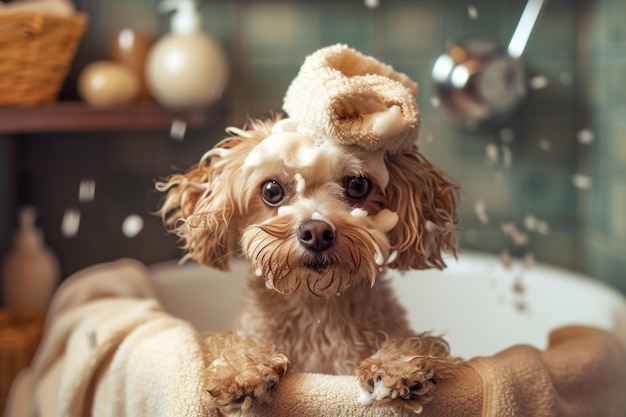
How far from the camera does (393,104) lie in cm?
82

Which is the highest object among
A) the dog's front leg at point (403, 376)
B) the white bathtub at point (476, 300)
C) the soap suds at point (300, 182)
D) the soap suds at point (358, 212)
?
the soap suds at point (300, 182)

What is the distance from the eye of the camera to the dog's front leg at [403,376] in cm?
77

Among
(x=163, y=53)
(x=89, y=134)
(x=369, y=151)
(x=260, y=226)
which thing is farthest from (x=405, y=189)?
(x=89, y=134)

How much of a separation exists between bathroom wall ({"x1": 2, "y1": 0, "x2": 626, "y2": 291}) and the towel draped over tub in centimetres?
62

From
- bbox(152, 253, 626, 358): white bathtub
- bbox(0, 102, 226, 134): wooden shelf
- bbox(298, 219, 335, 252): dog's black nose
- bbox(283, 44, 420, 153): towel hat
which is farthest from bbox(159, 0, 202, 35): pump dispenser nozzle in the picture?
bbox(298, 219, 335, 252): dog's black nose

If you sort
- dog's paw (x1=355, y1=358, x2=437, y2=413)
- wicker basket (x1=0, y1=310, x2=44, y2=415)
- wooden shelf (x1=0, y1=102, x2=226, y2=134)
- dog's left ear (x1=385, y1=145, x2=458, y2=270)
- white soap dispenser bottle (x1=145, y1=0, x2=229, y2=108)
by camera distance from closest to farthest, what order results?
dog's paw (x1=355, y1=358, x2=437, y2=413)
dog's left ear (x1=385, y1=145, x2=458, y2=270)
wicker basket (x1=0, y1=310, x2=44, y2=415)
wooden shelf (x1=0, y1=102, x2=226, y2=134)
white soap dispenser bottle (x1=145, y1=0, x2=229, y2=108)

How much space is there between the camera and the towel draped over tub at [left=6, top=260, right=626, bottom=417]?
0.81 m

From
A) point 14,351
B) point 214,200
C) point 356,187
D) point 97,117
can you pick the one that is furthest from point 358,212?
point 97,117

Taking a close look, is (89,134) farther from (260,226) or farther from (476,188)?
(260,226)

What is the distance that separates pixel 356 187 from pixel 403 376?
218 mm

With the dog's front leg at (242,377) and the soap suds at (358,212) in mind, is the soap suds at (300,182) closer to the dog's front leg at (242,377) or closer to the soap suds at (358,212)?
the soap suds at (358,212)

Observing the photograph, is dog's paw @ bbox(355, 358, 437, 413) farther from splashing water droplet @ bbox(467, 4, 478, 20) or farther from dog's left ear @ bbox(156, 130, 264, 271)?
splashing water droplet @ bbox(467, 4, 478, 20)

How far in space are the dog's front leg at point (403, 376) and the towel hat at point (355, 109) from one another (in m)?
0.23

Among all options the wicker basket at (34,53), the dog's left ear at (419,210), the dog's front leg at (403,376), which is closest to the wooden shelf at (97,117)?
the wicker basket at (34,53)
